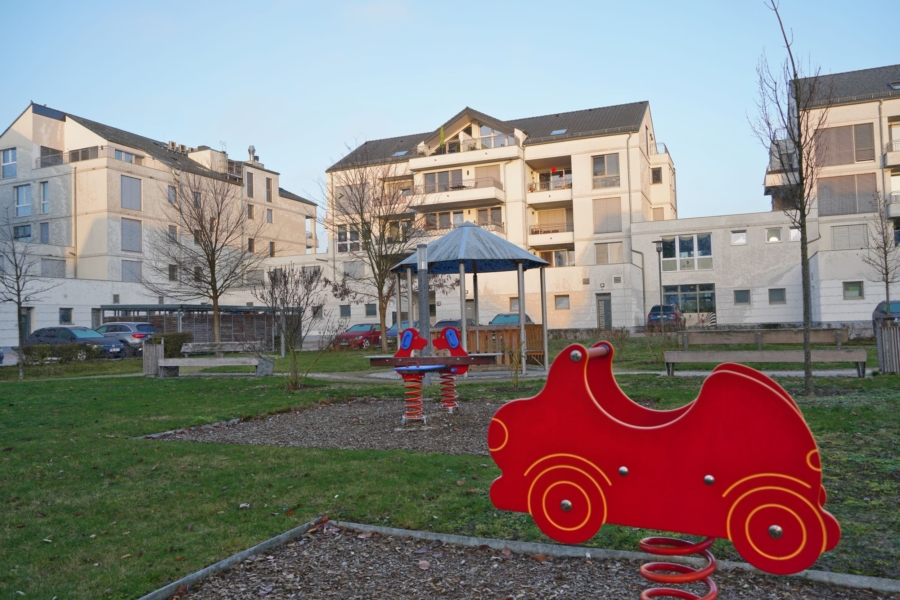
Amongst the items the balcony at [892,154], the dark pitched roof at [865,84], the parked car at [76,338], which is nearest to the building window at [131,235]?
the parked car at [76,338]

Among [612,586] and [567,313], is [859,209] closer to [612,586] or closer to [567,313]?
[567,313]

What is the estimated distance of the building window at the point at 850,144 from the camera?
39.6 m

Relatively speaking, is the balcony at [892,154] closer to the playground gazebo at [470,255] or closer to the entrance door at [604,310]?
the entrance door at [604,310]

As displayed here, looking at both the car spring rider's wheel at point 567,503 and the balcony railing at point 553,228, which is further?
the balcony railing at point 553,228

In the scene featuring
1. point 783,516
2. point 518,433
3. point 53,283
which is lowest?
point 783,516

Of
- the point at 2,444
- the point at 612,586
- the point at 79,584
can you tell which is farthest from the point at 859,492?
the point at 2,444

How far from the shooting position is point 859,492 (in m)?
5.43

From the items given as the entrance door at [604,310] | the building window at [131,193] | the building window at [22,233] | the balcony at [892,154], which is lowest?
the entrance door at [604,310]

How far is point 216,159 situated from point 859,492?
2380 inches

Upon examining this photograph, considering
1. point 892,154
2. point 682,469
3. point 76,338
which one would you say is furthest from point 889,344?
point 892,154

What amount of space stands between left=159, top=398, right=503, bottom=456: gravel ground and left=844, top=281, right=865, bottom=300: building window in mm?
32718

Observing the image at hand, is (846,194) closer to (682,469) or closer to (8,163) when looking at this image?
(682,469)

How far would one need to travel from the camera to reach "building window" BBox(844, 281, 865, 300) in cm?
3722

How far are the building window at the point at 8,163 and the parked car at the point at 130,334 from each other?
88.8 feet
